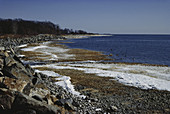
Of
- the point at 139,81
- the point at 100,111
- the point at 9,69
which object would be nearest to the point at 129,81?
the point at 139,81

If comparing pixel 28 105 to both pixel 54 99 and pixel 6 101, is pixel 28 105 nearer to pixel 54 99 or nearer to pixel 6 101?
pixel 6 101

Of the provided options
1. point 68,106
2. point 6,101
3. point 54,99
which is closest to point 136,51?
point 54,99

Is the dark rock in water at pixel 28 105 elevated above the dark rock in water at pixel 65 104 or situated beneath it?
elevated above

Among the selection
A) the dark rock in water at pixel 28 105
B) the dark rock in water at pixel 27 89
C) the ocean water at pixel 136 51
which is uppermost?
the dark rock in water at pixel 27 89

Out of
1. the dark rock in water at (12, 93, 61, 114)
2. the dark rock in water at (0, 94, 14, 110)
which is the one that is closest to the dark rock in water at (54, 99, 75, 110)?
the dark rock in water at (12, 93, 61, 114)

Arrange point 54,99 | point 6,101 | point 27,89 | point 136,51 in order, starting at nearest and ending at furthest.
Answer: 1. point 6,101
2. point 27,89
3. point 54,99
4. point 136,51

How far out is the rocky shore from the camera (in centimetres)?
1049

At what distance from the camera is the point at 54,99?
12.9m

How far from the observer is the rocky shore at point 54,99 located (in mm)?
10492

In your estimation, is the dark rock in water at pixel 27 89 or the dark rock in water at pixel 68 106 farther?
the dark rock in water at pixel 68 106

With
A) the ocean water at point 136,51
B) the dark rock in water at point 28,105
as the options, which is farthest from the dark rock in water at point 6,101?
the ocean water at point 136,51

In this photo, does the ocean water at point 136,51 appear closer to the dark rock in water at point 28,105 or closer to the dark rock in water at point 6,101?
the dark rock in water at point 28,105

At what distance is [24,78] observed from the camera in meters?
13.4

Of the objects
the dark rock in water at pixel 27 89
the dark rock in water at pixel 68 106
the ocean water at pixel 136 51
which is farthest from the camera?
the ocean water at pixel 136 51
